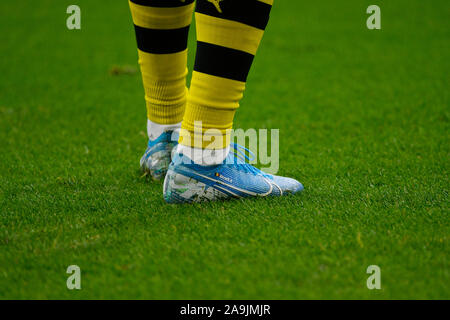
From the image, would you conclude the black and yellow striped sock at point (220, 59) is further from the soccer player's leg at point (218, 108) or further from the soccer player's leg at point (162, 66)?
the soccer player's leg at point (162, 66)

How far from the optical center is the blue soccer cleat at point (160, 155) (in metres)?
1.64

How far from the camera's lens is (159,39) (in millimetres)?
1550

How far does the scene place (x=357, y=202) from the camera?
55.4 inches

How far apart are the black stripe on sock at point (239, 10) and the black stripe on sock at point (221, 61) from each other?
78mm

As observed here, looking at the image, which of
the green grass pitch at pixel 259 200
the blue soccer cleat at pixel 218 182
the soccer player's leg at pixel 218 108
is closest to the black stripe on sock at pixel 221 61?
the soccer player's leg at pixel 218 108

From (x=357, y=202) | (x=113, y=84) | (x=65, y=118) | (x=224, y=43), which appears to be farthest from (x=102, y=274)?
(x=113, y=84)

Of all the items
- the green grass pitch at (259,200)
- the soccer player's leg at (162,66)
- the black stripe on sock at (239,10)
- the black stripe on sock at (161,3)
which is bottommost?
the green grass pitch at (259,200)

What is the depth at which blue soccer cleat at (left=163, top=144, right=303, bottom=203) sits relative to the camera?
138 centimetres

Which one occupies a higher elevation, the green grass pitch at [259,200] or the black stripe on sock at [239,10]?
the black stripe on sock at [239,10]

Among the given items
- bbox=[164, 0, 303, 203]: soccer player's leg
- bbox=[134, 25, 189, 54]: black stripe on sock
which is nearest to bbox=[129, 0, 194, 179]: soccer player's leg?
bbox=[134, 25, 189, 54]: black stripe on sock

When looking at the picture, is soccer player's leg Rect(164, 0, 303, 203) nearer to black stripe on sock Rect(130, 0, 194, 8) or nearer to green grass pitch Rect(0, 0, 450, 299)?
green grass pitch Rect(0, 0, 450, 299)

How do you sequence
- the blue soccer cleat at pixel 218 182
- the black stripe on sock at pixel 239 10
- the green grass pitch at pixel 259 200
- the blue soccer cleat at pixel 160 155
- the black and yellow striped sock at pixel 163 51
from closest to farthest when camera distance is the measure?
the green grass pitch at pixel 259 200 < the black stripe on sock at pixel 239 10 < the blue soccer cleat at pixel 218 182 < the black and yellow striped sock at pixel 163 51 < the blue soccer cleat at pixel 160 155

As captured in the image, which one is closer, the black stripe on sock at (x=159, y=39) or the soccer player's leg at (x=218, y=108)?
the soccer player's leg at (x=218, y=108)
